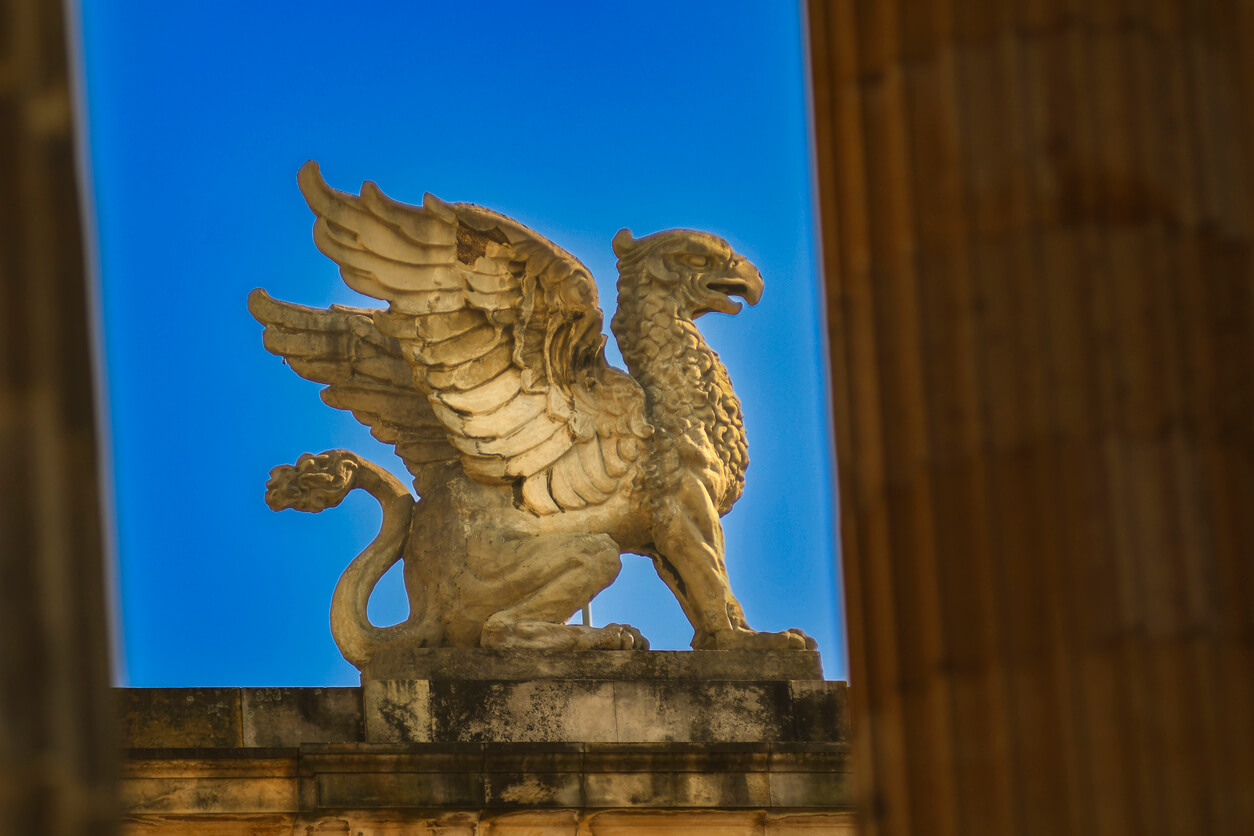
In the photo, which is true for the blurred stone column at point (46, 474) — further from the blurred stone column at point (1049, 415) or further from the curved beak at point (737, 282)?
the curved beak at point (737, 282)

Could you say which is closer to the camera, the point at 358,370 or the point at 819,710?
the point at 819,710

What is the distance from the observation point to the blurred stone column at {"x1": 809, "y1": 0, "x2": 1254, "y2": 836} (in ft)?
12.1

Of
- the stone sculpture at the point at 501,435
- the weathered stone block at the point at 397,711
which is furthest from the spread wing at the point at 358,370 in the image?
the weathered stone block at the point at 397,711

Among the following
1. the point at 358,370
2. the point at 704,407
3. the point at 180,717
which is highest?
the point at 358,370

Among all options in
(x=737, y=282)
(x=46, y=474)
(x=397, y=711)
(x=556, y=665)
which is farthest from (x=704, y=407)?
(x=46, y=474)

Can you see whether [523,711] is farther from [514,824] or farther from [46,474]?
[46,474]

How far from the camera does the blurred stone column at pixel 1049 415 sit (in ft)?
12.1

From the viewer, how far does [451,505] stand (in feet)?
32.6

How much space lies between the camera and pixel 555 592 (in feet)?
31.5

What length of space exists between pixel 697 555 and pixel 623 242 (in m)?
1.83

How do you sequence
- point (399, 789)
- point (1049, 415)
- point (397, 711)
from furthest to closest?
1. point (397, 711)
2. point (399, 789)
3. point (1049, 415)

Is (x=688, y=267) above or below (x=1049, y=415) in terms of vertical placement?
above

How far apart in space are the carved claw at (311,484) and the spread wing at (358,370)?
27 centimetres

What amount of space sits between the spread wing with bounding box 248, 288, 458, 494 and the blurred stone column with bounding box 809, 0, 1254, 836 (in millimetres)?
6197
